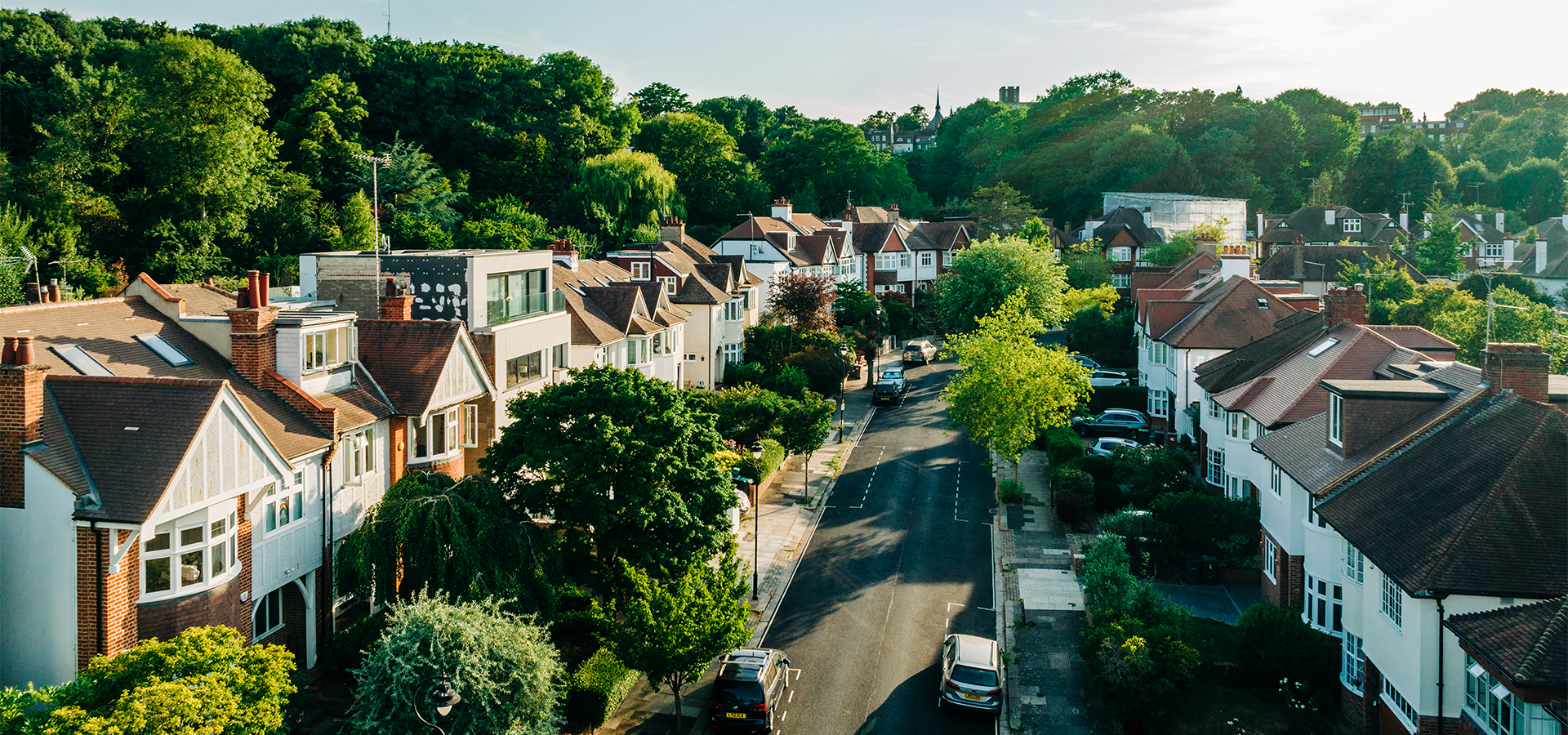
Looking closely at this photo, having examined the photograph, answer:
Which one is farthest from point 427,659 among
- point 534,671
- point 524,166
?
point 524,166

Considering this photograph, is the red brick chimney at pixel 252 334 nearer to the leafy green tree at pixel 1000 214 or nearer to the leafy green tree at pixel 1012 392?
the leafy green tree at pixel 1012 392

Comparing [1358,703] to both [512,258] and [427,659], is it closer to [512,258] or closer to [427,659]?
[427,659]

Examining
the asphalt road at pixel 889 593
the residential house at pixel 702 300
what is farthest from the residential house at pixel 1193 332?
the residential house at pixel 702 300

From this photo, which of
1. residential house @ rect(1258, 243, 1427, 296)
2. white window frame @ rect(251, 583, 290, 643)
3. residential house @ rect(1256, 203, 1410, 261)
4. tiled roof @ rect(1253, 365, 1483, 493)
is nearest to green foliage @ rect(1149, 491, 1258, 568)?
tiled roof @ rect(1253, 365, 1483, 493)

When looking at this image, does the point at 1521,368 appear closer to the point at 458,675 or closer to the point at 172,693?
the point at 458,675

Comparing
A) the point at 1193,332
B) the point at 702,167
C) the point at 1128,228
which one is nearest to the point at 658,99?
the point at 702,167

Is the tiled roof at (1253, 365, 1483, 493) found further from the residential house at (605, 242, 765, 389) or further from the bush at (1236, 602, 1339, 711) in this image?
the residential house at (605, 242, 765, 389)
